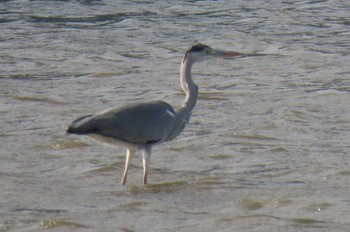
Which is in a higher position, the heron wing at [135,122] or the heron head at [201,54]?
the heron head at [201,54]

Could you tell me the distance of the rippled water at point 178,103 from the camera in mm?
8789

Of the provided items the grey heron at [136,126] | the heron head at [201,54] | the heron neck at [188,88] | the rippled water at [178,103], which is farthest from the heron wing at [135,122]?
the heron head at [201,54]

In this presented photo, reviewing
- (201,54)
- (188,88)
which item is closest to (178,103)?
(201,54)

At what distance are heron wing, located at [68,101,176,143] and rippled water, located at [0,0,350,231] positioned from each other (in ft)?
1.49

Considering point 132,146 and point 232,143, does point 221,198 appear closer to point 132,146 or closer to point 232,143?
point 132,146

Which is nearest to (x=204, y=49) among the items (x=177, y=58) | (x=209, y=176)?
(x=209, y=176)

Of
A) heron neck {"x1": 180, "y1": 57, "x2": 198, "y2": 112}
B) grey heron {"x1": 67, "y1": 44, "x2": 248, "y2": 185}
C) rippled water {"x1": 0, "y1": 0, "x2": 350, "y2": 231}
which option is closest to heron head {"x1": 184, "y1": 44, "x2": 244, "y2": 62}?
heron neck {"x1": 180, "y1": 57, "x2": 198, "y2": 112}

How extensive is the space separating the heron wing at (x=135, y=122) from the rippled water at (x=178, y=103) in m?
0.45

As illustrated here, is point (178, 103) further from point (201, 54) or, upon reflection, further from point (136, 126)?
point (136, 126)

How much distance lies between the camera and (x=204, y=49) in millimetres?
10320

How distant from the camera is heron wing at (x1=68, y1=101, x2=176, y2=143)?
30.5 feet

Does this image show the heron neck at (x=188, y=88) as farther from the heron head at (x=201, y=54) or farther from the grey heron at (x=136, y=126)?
the grey heron at (x=136, y=126)

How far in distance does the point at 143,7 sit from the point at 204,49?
954 cm

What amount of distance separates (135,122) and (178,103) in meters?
4.15
